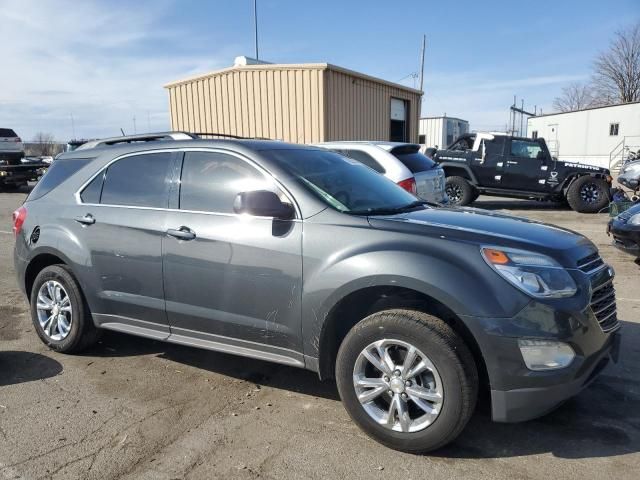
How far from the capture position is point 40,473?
275 centimetres

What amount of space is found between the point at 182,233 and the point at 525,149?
11.7m

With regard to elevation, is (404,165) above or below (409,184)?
above

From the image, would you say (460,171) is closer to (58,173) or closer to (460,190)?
(460,190)

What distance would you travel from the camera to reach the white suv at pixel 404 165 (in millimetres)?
7355

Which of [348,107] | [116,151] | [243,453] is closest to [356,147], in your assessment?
[116,151]

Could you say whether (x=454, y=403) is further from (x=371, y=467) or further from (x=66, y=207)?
(x=66, y=207)

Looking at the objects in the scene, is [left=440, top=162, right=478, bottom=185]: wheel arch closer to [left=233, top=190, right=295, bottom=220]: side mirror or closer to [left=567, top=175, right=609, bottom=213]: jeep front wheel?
[left=567, top=175, right=609, bottom=213]: jeep front wheel

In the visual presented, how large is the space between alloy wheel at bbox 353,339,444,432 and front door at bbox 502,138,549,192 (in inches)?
450

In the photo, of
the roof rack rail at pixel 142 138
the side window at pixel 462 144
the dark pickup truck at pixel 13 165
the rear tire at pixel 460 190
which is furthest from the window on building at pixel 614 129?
the roof rack rail at pixel 142 138

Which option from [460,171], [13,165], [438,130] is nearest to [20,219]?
[460,171]

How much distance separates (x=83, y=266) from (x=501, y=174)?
11.4 m

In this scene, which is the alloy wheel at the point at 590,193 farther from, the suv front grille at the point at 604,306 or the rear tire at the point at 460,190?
the suv front grille at the point at 604,306

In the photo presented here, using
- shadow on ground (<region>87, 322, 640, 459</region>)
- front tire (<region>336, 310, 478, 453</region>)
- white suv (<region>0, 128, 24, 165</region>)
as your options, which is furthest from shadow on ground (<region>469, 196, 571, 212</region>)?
white suv (<region>0, 128, 24, 165</region>)

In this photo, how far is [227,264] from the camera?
3.39 meters
